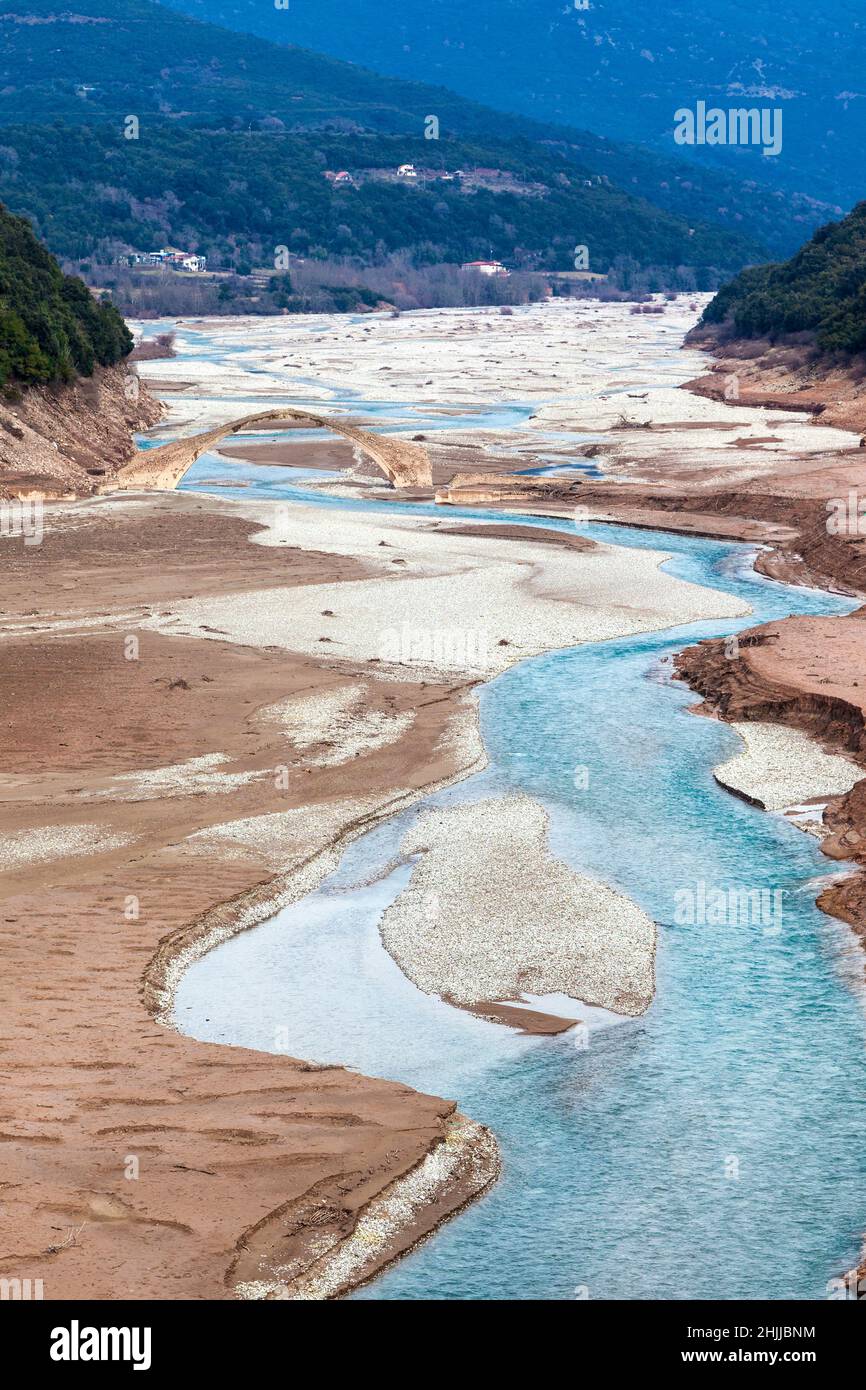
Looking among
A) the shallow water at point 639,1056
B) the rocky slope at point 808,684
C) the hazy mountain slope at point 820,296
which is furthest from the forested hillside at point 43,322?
the shallow water at point 639,1056

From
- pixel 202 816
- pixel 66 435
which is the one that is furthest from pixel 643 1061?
pixel 66 435

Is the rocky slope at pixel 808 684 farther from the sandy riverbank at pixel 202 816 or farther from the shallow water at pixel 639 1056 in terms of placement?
the sandy riverbank at pixel 202 816

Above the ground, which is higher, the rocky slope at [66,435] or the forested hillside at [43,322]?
the forested hillside at [43,322]

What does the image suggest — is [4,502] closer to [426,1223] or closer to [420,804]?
[420,804]

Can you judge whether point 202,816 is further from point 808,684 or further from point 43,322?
point 43,322

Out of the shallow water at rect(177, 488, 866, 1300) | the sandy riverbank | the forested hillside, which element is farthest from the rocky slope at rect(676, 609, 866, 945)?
the forested hillside

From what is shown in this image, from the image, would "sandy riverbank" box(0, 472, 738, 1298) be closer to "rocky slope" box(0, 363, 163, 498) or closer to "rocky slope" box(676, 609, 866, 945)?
"rocky slope" box(676, 609, 866, 945)

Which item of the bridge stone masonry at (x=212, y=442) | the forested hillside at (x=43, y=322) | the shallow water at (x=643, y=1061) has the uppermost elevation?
the forested hillside at (x=43, y=322)

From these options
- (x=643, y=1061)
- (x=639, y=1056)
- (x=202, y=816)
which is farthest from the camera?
(x=202, y=816)

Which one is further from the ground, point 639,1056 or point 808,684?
point 808,684
